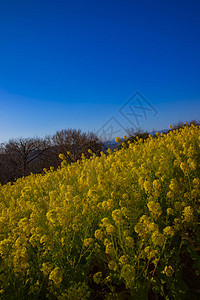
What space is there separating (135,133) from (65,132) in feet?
38.1

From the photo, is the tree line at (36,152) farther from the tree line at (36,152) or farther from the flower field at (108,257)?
the flower field at (108,257)

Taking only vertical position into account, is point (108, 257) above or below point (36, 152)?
below

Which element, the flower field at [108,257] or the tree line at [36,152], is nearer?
the flower field at [108,257]

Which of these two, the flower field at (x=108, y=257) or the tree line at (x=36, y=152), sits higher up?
the tree line at (x=36, y=152)

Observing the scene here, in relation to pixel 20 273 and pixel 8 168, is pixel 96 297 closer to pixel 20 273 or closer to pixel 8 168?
pixel 20 273

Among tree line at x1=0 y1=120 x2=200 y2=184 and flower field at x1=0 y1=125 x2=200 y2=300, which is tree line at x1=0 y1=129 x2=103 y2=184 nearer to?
tree line at x1=0 y1=120 x2=200 y2=184

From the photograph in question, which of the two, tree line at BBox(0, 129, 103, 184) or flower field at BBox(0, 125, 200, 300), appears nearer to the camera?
flower field at BBox(0, 125, 200, 300)

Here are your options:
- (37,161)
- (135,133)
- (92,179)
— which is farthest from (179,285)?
(37,161)

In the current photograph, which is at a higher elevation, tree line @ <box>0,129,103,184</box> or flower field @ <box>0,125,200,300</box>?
tree line @ <box>0,129,103,184</box>

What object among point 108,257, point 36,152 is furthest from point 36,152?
point 108,257

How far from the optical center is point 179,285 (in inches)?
75.4

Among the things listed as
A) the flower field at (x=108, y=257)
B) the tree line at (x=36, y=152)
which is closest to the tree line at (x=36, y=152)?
the tree line at (x=36, y=152)

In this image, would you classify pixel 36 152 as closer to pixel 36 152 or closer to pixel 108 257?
pixel 36 152

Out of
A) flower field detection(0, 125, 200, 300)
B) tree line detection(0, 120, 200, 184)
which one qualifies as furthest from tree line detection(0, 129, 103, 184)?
flower field detection(0, 125, 200, 300)
